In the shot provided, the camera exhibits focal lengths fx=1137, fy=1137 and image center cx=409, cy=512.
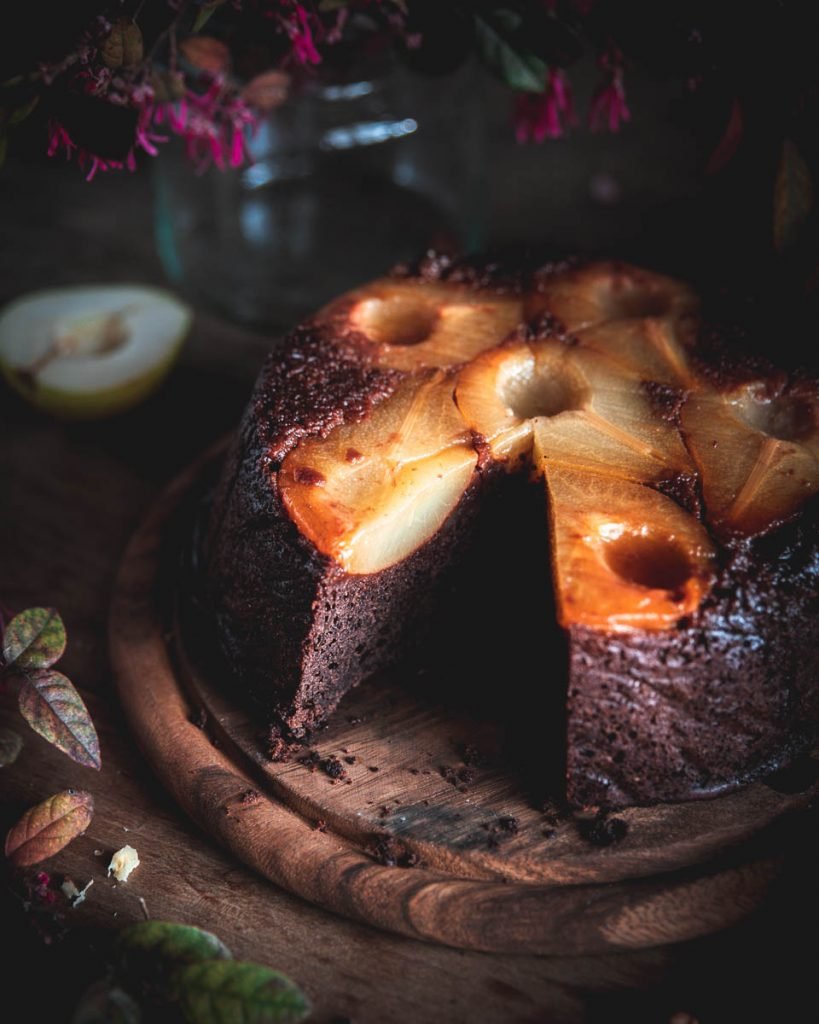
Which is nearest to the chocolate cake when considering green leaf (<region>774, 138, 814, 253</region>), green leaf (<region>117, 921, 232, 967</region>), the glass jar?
green leaf (<region>774, 138, 814, 253</region>)

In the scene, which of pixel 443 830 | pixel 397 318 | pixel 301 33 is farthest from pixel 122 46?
pixel 443 830

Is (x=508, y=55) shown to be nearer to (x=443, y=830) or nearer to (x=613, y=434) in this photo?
(x=613, y=434)

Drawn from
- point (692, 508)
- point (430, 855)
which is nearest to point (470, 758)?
point (430, 855)

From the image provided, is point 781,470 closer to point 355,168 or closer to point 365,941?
point 365,941

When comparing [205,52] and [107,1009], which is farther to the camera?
[205,52]

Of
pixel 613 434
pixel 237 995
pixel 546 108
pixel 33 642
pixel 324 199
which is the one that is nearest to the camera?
pixel 237 995

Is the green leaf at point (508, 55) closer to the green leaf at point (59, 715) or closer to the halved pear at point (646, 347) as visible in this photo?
the halved pear at point (646, 347)
